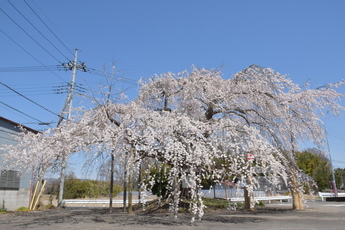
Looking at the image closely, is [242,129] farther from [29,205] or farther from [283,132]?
[29,205]

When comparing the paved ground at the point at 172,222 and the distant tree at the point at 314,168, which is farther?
the distant tree at the point at 314,168

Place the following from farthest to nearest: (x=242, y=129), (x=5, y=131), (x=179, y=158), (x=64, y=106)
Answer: (x=64, y=106) → (x=5, y=131) → (x=242, y=129) → (x=179, y=158)

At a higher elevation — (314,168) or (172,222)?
(314,168)

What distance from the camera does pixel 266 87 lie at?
1115cm

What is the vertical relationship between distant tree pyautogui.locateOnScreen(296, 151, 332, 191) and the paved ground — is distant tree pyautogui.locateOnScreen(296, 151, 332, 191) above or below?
above

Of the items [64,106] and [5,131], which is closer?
[5,131]

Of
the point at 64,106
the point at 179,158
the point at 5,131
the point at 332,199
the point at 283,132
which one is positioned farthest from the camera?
the point at 332,199

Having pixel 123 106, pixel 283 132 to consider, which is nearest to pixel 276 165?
pixel 283 132

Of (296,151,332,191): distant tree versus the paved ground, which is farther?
(296,151,332,191): distant tree

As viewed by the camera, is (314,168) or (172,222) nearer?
(172,222)

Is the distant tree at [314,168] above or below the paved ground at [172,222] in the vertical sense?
above

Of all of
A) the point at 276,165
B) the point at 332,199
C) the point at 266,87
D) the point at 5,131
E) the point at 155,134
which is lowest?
the point at 332,199

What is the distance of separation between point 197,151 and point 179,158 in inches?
24.3

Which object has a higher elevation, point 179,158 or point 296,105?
point 296,105
